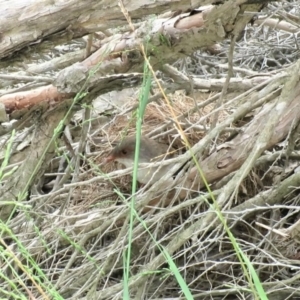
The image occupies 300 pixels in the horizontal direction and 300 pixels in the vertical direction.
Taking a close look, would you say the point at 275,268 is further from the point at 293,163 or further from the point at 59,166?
the point at 59,166

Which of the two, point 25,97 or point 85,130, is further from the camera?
point 85,130

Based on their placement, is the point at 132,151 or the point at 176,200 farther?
the point at 132,151

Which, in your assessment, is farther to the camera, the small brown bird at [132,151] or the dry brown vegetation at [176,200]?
the small brown bird at [132,151]

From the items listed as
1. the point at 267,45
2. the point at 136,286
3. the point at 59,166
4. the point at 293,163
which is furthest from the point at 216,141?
the point at 267,45

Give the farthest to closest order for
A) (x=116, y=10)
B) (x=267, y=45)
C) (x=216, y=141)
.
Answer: (x=267, y=45), (x=216, y=141), (x=116, y=10)

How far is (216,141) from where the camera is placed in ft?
7.41

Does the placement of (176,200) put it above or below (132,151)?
below

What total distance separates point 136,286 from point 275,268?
0.53m

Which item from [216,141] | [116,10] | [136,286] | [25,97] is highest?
[116,10]

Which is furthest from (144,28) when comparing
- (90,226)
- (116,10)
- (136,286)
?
(136,286)

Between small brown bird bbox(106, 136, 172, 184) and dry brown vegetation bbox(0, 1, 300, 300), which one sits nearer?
dry brown vegetation bbox(0, 1, 300, 300)

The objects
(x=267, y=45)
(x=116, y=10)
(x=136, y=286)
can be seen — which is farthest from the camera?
(x=267, y=45)

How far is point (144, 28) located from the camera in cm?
211

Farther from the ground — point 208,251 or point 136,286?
point 136,286
